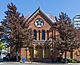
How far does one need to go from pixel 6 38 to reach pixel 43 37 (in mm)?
8225

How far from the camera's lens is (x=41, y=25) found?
5291 centimetres

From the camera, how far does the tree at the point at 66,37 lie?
4653cm

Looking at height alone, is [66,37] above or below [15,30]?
below

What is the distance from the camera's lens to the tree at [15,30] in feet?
152

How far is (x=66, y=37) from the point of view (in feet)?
154

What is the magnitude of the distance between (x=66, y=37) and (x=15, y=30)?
913 cm

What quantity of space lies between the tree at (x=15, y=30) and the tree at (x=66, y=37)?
538cm

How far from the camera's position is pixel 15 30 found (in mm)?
46688

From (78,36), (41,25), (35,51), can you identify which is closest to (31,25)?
(41,25)

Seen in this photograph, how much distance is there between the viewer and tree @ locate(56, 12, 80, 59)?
1832 inches

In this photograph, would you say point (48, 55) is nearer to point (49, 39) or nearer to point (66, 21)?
point (49, 39)

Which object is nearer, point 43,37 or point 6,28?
point 6,28

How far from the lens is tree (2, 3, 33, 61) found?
4638 cm

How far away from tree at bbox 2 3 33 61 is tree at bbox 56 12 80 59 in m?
5.38
